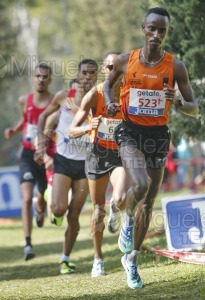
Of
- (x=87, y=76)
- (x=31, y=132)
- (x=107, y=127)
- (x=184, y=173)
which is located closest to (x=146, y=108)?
(x=107, y=127)

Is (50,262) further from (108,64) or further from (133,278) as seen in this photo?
(133,278)

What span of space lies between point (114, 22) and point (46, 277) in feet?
116

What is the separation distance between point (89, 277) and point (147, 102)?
244cm

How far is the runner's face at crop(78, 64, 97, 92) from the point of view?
9070mm

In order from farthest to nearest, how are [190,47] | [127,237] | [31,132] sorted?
[31,132] → [190,47] → [127,237]

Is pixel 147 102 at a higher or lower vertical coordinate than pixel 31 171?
higher

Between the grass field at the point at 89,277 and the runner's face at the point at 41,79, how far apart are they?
2465mm

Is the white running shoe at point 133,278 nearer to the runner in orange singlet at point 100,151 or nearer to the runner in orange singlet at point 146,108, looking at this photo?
the runner in orange singlet at point 146,108

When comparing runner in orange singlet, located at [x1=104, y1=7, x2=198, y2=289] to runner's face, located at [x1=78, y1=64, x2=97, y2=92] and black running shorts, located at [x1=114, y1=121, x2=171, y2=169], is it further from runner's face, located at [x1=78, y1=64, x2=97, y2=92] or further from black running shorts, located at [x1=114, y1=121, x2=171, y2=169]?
runner's face, located at [x1=78, y1=64, x2=97, y2=92]

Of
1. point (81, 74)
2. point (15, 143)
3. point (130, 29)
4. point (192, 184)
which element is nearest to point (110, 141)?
point (81, 74)

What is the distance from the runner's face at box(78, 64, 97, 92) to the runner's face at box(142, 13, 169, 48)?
2099mm

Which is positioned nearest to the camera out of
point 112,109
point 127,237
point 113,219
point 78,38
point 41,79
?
point 112,109

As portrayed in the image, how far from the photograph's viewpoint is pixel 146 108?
703cm

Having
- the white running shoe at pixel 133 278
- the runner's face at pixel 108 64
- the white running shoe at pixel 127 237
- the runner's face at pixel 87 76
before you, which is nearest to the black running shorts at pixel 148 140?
the white running shoe at pixel 127 237
